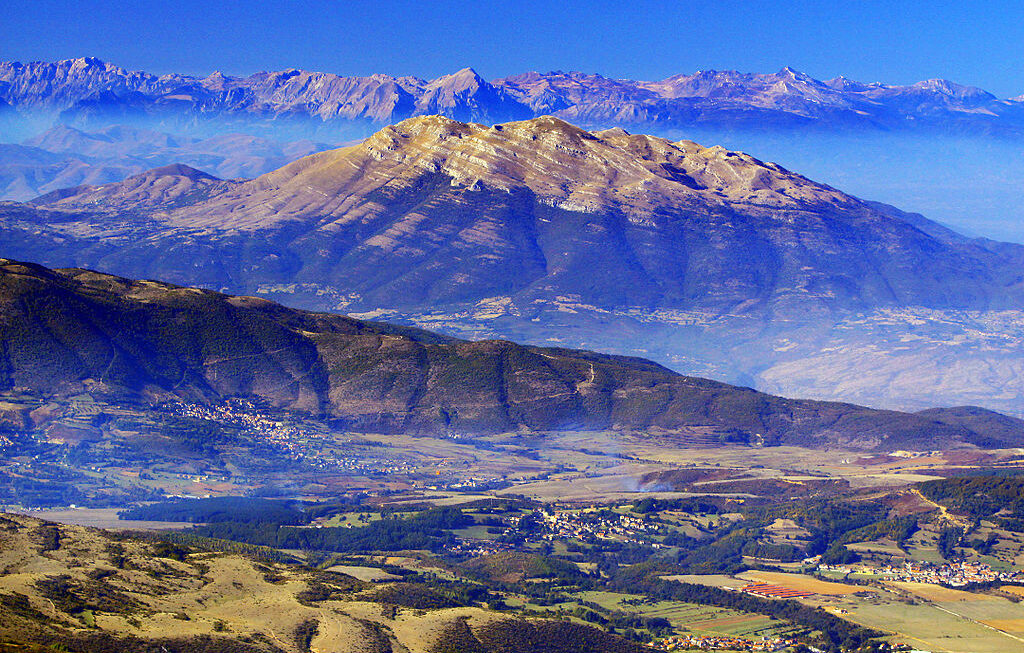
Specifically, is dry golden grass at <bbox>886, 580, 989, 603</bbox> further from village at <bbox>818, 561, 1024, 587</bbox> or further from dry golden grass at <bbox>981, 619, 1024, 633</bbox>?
dry golden grass at <bbox>981, 619, 1024, 633</bbox>

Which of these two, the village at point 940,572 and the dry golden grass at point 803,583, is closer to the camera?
the dry golden grass at point 803,583

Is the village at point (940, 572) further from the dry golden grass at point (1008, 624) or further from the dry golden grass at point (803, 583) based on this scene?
the dry golden grass at point (1008, 624)

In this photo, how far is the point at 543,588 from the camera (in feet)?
466

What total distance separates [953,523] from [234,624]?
88.7 m

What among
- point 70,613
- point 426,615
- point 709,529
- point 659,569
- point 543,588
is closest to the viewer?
point 70,613

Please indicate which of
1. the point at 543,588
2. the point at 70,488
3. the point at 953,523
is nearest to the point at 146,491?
the point at 70,488

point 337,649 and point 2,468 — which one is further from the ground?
point 2,468

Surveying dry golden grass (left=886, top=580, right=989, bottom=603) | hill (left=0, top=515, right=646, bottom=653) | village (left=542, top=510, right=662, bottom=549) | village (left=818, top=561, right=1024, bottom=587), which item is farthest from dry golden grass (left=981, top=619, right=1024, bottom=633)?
village (left=542, top=510, right=662, bottom=549)

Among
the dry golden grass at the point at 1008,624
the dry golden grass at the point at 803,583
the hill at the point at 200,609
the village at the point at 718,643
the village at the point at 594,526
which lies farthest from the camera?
the village at the point at 594,526

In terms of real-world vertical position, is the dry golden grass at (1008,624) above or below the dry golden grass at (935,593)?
below

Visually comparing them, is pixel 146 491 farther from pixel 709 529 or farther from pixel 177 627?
pixel 177 627

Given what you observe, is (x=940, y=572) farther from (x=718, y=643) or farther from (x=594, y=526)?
(x=594, y=526)

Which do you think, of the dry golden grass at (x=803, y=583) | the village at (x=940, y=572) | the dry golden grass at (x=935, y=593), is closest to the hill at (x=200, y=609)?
the dry golden grass at (x=803, y=583)

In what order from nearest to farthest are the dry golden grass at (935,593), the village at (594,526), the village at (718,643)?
the village at (718,643) < the dry golden grass at (935,593) < the village at (594,526)
